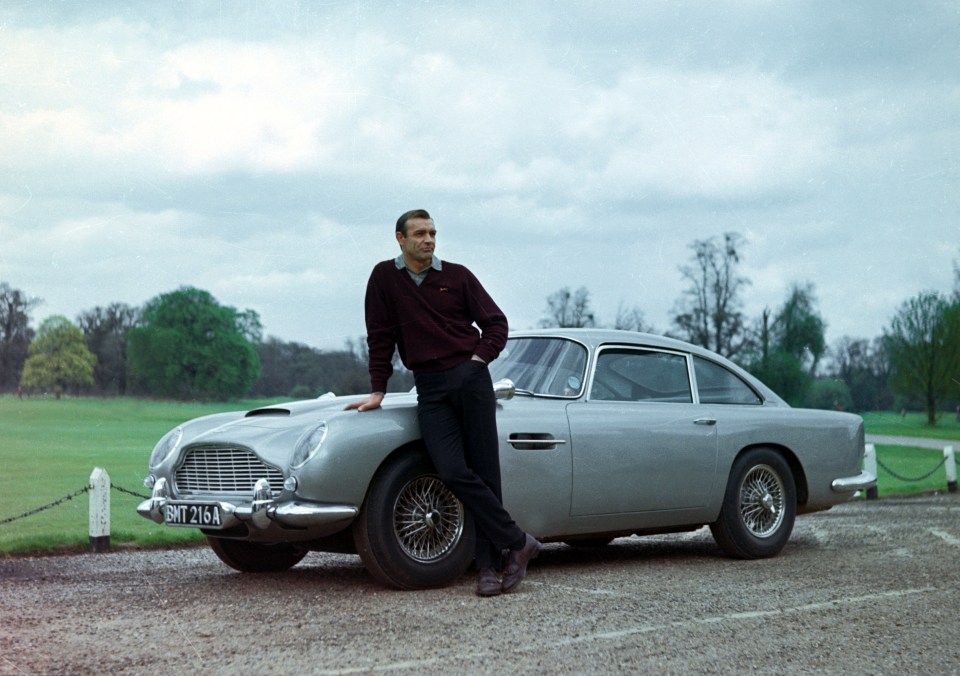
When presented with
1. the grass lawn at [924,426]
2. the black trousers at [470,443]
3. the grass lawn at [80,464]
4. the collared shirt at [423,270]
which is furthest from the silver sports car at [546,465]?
the grass lawn at [924,426]

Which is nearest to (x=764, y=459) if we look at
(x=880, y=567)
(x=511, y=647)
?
(x=880, y=567)

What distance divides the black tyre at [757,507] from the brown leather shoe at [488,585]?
2.51 meters

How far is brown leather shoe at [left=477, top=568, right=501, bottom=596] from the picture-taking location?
242 inches

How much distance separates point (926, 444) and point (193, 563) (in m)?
40.7

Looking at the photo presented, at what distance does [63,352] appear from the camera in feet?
69.2

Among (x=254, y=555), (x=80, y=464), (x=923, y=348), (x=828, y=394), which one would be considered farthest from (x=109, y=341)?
(x=923, y=348)

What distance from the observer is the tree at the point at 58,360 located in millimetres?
20000

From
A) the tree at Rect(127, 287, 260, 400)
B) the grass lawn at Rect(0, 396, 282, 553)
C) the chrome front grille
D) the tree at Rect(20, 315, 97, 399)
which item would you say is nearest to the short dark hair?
the chrome front grille

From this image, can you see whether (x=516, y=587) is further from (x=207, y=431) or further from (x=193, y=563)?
(x=193, y=563)

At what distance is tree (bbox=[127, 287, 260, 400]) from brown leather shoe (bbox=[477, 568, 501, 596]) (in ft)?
45.1

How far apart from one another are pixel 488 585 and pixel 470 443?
2.64 ft

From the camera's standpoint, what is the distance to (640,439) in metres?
7.53

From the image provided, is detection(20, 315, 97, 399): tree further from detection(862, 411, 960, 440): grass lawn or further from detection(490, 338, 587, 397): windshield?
detection(862, 411, 960, 440): grass lawn

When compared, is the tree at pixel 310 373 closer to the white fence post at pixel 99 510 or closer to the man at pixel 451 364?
the man at pixel 451 364
